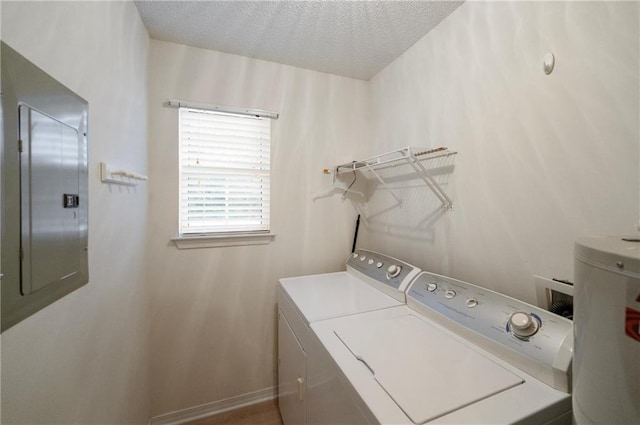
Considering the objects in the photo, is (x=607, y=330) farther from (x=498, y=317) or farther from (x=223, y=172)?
(x=223, y=172)

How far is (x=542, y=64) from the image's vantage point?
1044 mm

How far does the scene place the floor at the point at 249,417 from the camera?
1.80 meters

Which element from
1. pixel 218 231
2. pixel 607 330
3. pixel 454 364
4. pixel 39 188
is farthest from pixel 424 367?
pixel 218 231

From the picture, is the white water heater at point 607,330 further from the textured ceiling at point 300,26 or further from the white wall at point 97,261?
the textured ceiling at point 300,26

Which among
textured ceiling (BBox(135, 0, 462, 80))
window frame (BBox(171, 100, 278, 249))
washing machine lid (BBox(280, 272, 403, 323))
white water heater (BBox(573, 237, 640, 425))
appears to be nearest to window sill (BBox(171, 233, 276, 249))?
window frame (BBox(171, 100, 278, 249))

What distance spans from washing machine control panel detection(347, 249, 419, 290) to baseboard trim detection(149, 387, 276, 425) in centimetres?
128

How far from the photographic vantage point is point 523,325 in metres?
0.89

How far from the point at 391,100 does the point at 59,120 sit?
198cm

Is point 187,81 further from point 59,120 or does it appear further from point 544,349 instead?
point 544,349

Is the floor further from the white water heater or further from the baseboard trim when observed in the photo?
the white water heater

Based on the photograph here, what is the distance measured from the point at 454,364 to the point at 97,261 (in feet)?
4.86

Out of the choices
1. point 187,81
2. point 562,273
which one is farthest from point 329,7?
point 562,273

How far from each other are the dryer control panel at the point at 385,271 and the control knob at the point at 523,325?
0.56 m

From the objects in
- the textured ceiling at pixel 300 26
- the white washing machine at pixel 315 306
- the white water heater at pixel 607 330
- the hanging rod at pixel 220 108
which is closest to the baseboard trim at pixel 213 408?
the white washing machine at pixel 315 306
